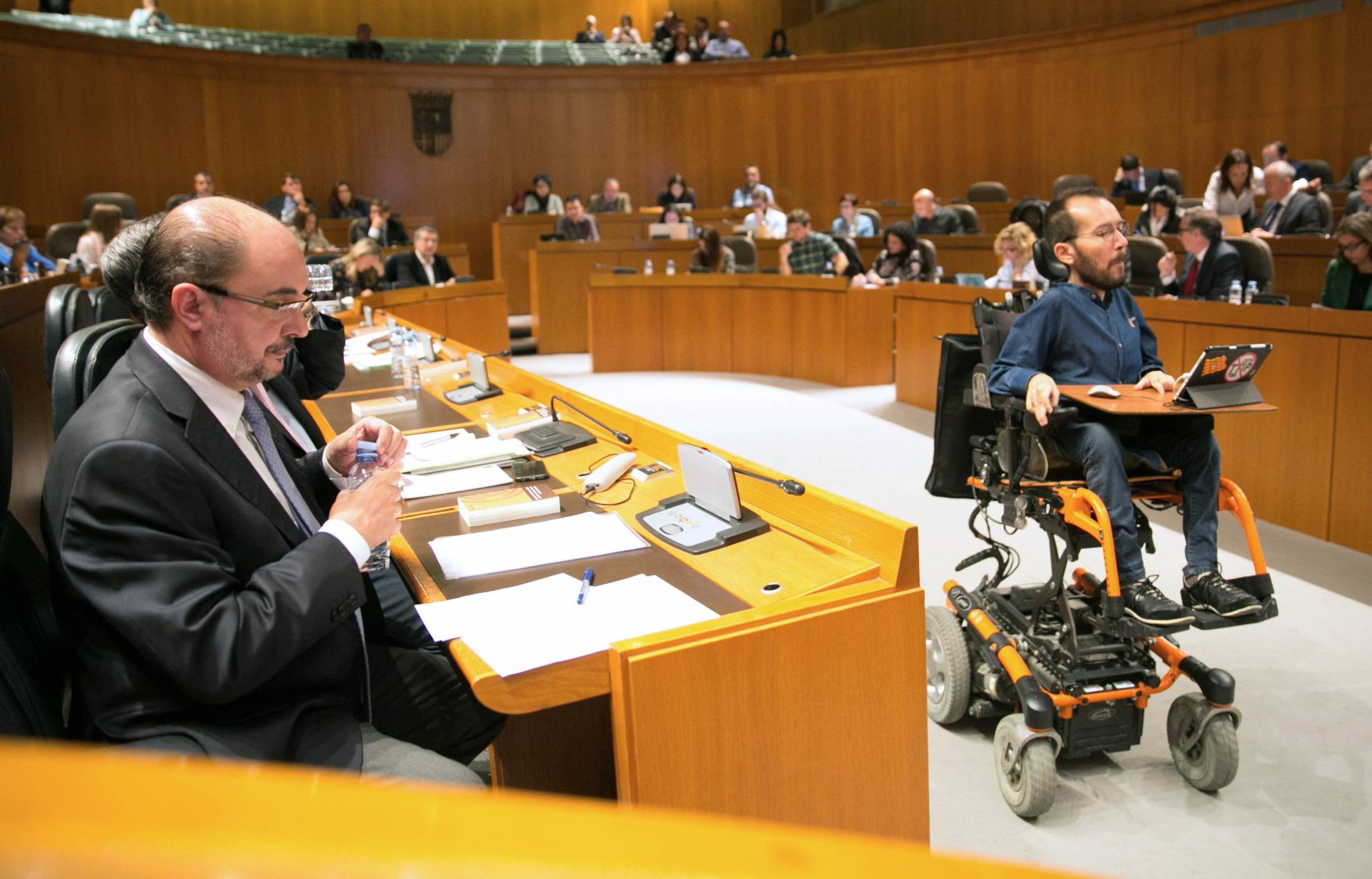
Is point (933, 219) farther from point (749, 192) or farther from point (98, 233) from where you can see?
point (98, 233)

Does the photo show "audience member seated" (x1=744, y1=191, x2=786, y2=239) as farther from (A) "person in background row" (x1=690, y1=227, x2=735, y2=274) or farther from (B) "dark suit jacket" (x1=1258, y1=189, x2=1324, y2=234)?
(B) "dark suit jacket" (x1=1258, y1=189, x2=1324, y2=234)

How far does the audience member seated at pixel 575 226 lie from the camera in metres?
9.81

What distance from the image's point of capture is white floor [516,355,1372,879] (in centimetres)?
218

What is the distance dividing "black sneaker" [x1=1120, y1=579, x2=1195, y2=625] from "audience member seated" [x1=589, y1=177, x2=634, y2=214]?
30.0 ft

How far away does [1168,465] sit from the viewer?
2605mm

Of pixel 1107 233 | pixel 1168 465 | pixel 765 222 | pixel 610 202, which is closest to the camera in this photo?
pixel 1168 465

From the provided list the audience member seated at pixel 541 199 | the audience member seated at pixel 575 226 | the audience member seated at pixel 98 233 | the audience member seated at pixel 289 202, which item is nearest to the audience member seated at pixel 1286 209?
the audience member seated at pixel 575 226

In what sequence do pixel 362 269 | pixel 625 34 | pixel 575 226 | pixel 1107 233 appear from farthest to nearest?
pixel 625 34
pixel 575 226
pixel 362 269
pixel 1107 233

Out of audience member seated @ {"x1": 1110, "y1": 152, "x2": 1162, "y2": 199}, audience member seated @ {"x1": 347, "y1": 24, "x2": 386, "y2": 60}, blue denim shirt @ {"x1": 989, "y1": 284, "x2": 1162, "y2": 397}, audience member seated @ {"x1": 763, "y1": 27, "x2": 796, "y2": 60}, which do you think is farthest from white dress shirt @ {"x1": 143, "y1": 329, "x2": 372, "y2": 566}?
audience member seated @ {"x1": 763, "y1": 27, "x2": 796, "y2": 60}

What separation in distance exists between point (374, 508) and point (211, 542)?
24cm

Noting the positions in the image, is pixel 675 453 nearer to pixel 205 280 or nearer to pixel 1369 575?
pixel 205 280

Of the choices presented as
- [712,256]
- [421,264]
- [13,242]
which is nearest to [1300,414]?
[712,256]

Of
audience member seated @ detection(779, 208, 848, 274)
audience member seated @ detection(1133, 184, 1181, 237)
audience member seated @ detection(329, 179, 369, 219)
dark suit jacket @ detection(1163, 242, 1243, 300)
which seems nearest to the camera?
dark suit jacket @ detection(1163, 242, 1243, 300)

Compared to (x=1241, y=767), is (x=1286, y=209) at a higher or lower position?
higher
